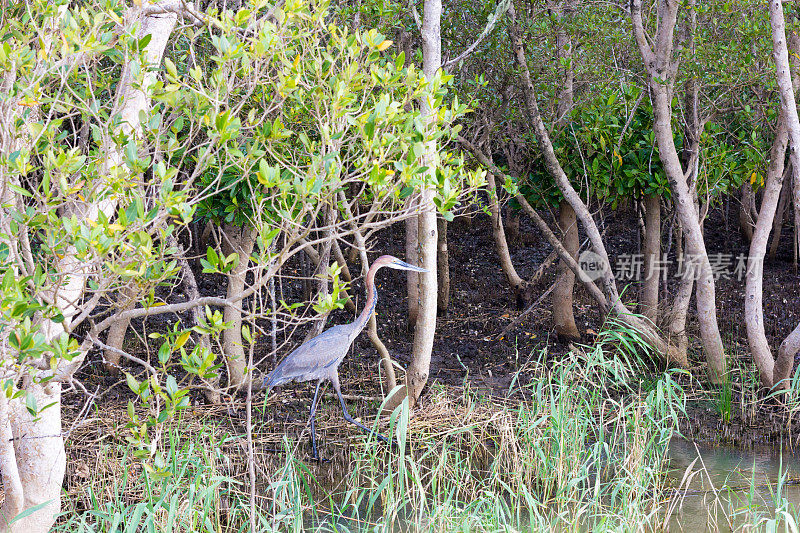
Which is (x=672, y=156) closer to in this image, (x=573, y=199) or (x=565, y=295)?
(x=573, y=199)

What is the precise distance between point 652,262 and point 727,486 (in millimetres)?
3486

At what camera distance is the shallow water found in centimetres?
403

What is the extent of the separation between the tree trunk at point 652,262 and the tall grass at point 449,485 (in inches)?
81.8

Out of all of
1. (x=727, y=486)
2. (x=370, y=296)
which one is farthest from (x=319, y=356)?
(x=727, y=486)

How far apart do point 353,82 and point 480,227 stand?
35.0ft

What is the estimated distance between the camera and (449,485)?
4555mm

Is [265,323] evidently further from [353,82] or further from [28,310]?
[28,310]

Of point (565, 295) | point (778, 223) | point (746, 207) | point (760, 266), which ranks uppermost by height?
point (746, 207)

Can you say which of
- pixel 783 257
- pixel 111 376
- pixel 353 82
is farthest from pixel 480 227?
pixel 353 82

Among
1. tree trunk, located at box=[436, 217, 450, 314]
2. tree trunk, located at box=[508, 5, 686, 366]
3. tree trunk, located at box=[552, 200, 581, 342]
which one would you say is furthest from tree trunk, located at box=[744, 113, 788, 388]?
tree trunk, located at box=[436, 217, 450, 314]

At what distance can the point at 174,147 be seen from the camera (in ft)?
10.3

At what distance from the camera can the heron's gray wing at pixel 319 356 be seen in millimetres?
4934

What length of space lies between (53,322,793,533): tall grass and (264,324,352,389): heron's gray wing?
1.93ft

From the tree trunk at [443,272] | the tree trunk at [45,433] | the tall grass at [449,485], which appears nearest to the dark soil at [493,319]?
the tree trunk at [443,272]
